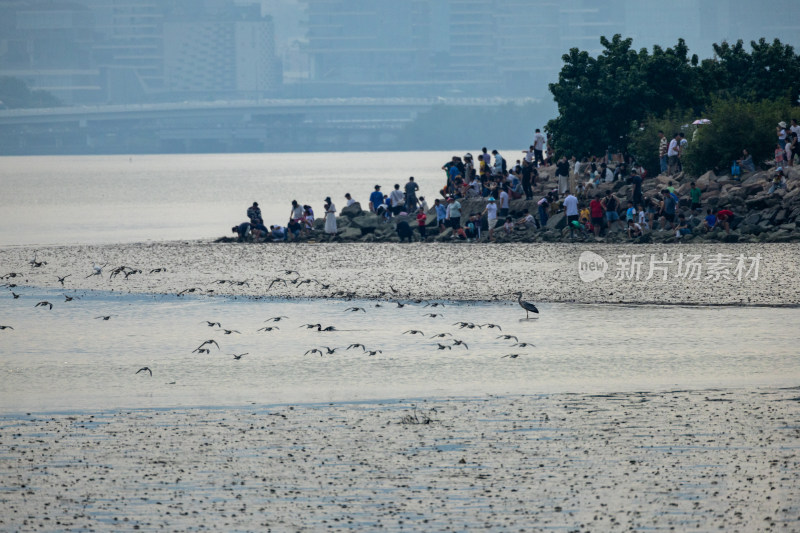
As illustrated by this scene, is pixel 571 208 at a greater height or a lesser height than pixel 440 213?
greater

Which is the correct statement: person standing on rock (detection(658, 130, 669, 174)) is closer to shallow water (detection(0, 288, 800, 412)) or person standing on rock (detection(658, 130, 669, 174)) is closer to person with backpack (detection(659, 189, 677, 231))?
person with backpack (detection(659, 189, 677, 231))

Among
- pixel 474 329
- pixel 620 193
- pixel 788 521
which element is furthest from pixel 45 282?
pixel 788 521

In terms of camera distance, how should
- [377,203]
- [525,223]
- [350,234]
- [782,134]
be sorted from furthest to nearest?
[377,203]
[350,234]
[525,223]
[782,134]

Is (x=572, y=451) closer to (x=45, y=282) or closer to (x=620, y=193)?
(x=45, y=282)

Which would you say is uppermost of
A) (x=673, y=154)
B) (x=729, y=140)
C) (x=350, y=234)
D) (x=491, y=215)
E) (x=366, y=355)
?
(x=729, y=140)

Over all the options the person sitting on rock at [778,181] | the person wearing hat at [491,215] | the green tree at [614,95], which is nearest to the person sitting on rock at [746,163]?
the person sitting on rock at [778,181]

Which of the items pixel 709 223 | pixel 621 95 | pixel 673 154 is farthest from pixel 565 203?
pixel 621 95

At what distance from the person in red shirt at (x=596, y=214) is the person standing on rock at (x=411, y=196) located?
30.0 feet

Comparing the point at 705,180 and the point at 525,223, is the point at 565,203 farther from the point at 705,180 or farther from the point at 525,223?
the point at 705,180

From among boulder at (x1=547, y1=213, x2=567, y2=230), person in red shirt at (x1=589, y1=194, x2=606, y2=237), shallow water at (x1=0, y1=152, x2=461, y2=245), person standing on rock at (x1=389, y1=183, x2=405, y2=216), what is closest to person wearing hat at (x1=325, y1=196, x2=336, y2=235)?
person standing on rock at (x1=389, y1=183, x2=405, y2=216)

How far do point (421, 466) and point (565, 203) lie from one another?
27.4 metres

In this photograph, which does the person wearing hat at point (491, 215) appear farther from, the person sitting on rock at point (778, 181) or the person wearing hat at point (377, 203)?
the person sitting on rock at point (778, 181)

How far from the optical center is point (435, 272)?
33062mm

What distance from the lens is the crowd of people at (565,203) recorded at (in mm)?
38500
